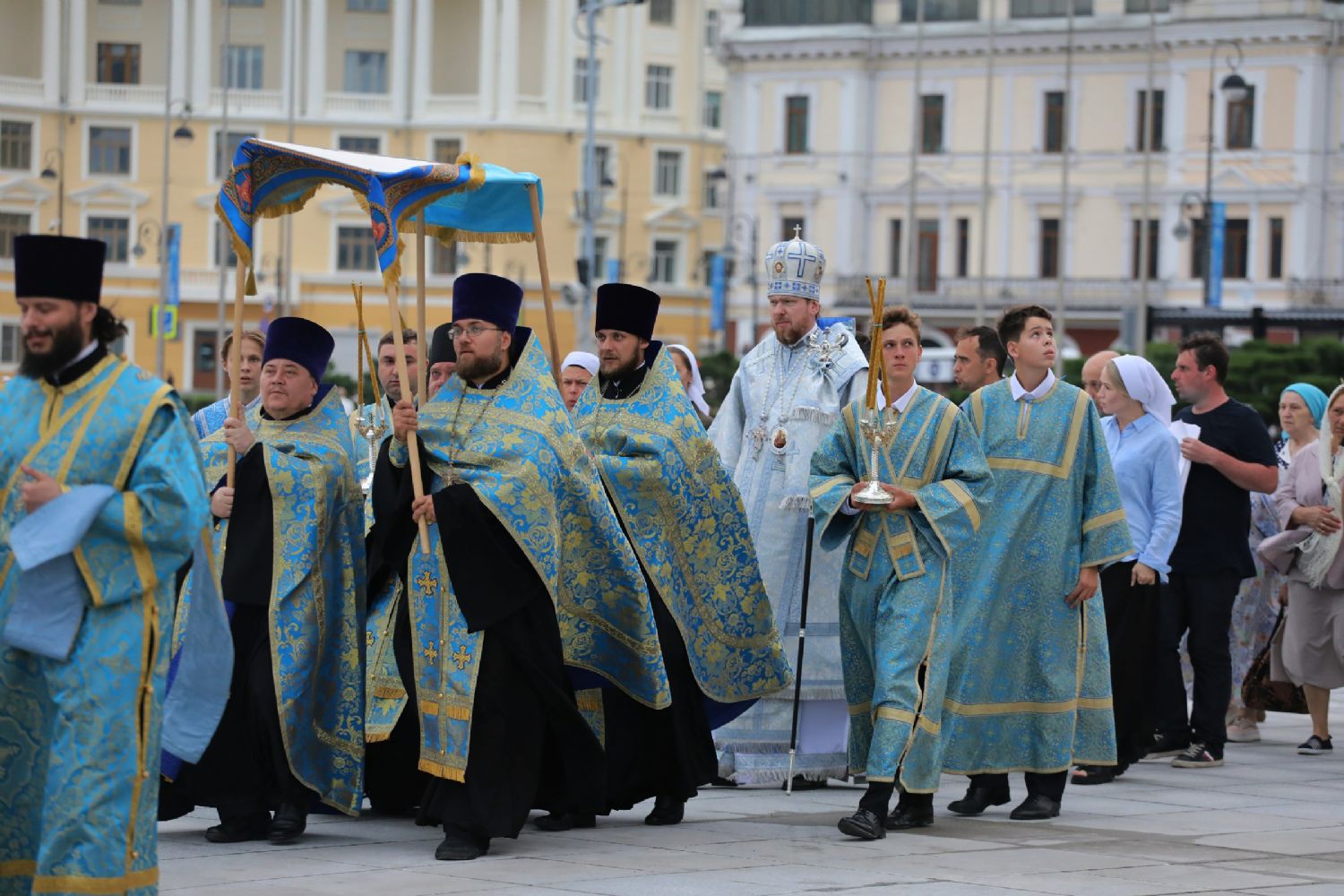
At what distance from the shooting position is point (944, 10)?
65.8 metres

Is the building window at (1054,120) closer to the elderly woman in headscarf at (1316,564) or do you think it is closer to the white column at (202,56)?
the white column at (202,56)

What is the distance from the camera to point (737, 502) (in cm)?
945

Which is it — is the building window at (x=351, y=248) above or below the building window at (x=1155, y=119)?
below

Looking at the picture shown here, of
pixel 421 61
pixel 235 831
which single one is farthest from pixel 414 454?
pixel 421 61

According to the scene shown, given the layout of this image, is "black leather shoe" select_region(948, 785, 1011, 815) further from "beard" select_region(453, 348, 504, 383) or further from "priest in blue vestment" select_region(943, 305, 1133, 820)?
"beard" select_region(453, 348, 504, 383)

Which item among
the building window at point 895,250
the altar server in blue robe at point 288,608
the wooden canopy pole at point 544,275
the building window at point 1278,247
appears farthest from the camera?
the building window at point 895,250

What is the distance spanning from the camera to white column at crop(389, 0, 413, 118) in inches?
2889

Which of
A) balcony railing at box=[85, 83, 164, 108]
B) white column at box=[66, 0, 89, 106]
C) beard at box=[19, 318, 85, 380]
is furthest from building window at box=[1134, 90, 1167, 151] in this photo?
beard at box=[19, 318, 85, 380]

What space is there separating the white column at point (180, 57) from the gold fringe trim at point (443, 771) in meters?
63.5

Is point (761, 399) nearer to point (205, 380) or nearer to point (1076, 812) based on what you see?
point (1076, 812)

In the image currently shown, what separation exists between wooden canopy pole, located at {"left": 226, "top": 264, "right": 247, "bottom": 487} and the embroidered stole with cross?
29.1 inches

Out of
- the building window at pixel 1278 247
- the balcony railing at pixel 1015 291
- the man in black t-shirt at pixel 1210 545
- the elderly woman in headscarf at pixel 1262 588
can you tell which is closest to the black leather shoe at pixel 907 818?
the man in black t-shirt at pixel 1210 545

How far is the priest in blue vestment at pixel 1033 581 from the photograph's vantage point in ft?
30.4

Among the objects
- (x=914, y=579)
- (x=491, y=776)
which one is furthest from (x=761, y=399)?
(x=491, y=776)
